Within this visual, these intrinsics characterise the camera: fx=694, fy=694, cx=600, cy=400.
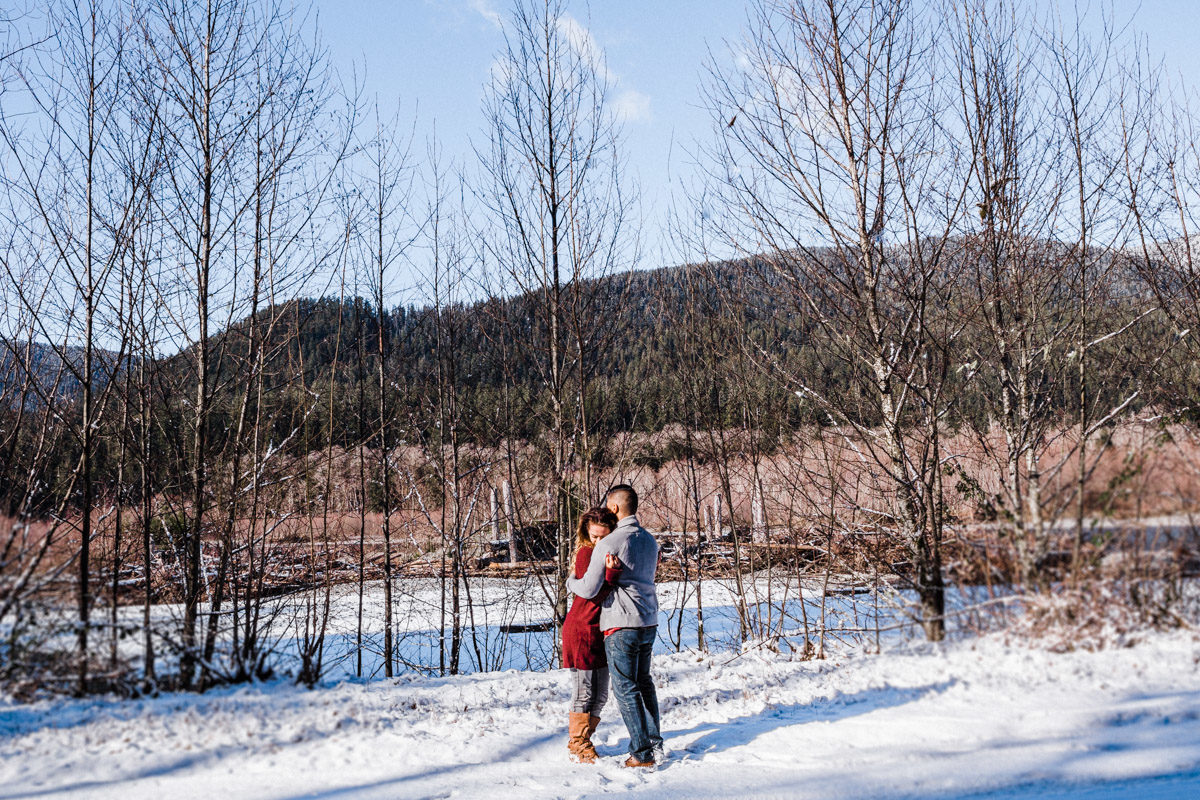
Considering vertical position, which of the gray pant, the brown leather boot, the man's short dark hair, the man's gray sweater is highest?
the man's short dark hair

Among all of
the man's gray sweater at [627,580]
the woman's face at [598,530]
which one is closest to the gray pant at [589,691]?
the man's gray sweater at [627,580]

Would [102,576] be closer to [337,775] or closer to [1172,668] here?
[337,775]

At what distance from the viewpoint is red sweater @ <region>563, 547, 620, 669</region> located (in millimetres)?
3717

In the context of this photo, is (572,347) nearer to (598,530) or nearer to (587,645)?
(598,530)

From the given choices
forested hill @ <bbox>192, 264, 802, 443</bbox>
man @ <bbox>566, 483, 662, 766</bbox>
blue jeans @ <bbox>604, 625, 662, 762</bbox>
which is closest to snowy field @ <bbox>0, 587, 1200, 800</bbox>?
blue jeans @ <bbox>604, 625, 662, 762</bbox>

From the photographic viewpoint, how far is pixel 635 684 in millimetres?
3508

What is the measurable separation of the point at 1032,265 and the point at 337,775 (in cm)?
543

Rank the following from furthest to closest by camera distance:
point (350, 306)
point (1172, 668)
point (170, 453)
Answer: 1. point (350, 306)
2. point (170, 453)
3. point (1172, 668)

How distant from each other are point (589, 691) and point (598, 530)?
84 cm

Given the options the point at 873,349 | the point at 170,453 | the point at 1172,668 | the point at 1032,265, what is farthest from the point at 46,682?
the point at 1032,265

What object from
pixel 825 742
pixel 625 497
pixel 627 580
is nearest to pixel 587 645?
pixel 627 580

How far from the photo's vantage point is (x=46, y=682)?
1.92 m

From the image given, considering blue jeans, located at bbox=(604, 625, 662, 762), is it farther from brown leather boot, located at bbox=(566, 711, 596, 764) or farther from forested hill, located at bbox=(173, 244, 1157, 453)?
forested hill, located at bbox=(173, 244, 1157, 453)

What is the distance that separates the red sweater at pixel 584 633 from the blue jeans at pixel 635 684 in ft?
0.28
